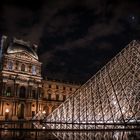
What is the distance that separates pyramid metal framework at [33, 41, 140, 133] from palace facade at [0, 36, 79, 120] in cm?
1856

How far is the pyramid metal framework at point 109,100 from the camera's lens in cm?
1645

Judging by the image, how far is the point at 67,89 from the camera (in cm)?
5509

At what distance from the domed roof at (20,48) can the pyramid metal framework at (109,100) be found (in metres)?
23.3

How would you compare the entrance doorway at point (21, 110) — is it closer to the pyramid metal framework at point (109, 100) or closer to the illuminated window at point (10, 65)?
the illuminated window at point (10, 65)

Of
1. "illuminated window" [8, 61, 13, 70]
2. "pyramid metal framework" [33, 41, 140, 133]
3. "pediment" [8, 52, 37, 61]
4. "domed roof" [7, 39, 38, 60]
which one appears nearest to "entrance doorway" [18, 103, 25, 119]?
"illuminated window" [8, 61, 13, 70]

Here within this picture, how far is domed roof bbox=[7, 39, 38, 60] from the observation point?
44756 millimetres

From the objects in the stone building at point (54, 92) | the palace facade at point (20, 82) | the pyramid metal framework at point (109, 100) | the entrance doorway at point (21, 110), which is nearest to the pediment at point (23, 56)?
the palace facade at point (20, 82)

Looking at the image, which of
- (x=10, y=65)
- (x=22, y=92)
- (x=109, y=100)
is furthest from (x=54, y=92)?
(x=109, y=100)

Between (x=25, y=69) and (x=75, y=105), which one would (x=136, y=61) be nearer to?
(x=75, y=105)

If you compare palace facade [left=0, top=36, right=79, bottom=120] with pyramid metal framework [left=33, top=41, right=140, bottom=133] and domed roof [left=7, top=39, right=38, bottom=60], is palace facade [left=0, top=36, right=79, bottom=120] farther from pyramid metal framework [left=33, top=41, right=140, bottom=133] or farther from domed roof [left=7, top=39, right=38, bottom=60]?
pyramid metal framework [left=33, top=41, right=140, bottom=133]

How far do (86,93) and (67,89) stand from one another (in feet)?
104

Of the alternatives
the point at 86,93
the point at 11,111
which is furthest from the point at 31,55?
the point at 86,93

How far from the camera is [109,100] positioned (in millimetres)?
19141

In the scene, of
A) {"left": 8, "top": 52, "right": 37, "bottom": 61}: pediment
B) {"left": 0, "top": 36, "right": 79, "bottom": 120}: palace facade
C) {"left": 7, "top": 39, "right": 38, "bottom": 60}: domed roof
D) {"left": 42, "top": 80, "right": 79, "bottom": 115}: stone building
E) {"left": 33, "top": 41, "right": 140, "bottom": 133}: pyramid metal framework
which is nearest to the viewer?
{"left": 33, "top": 41, "right": 140, "bottom": 133}: pyramid metal framework
